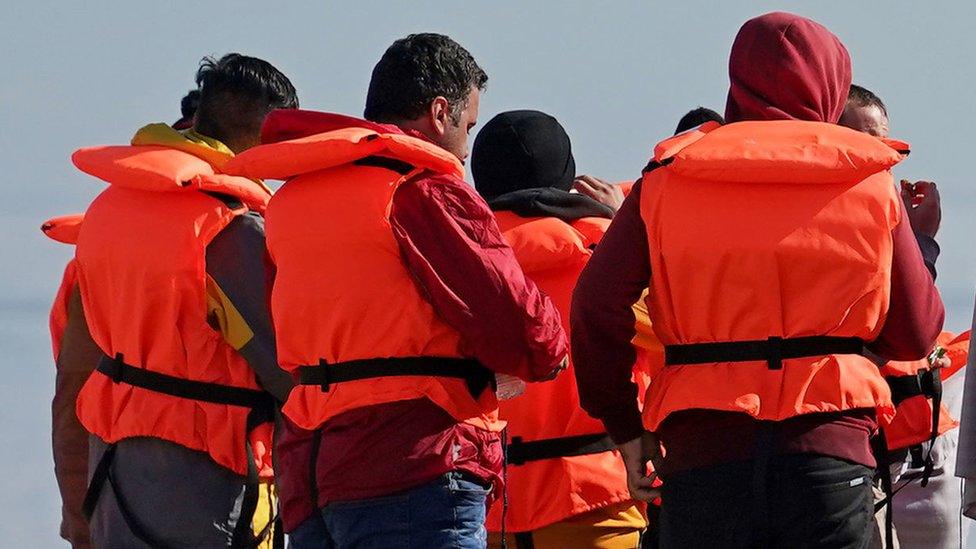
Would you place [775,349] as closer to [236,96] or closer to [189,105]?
[236,96]

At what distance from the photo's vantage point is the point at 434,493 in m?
4.72

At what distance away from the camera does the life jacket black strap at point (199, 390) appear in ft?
18.7

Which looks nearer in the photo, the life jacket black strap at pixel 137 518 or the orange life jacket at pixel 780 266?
the orange life jacket at pixel 780 266

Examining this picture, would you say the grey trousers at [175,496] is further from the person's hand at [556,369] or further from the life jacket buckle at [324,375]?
the person's hand at [556,369]

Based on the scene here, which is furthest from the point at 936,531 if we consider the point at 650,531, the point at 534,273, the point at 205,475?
the point at 205,475

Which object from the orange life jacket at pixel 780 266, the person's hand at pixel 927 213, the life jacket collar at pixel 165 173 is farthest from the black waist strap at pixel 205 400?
the person's hand at pixel 927 213

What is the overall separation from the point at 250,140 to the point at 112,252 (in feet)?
2.00

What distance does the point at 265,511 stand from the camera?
589cm

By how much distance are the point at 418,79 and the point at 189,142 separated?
1.02 meters

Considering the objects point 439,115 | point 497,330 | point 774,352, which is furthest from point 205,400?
point 774,352

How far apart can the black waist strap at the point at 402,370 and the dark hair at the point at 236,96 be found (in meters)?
1.36

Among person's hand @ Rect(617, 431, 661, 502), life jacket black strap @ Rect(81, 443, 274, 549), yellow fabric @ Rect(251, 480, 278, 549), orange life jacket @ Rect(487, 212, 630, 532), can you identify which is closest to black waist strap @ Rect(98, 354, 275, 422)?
life jacket black strap @ Rect(81, 443, 274, 549)

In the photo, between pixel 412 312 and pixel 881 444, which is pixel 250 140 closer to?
pixel 412 312

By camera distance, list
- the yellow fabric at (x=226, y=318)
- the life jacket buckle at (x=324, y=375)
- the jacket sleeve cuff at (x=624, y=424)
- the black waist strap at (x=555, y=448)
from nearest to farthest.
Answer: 1. the life jacket buckle at (x=324, y=375)
2. the jacket sleeve cuff at (x=624, y=424)
3. the yellow fabric at (x=226, y=318)
4. the black waist strap at (x=555, y=448)
